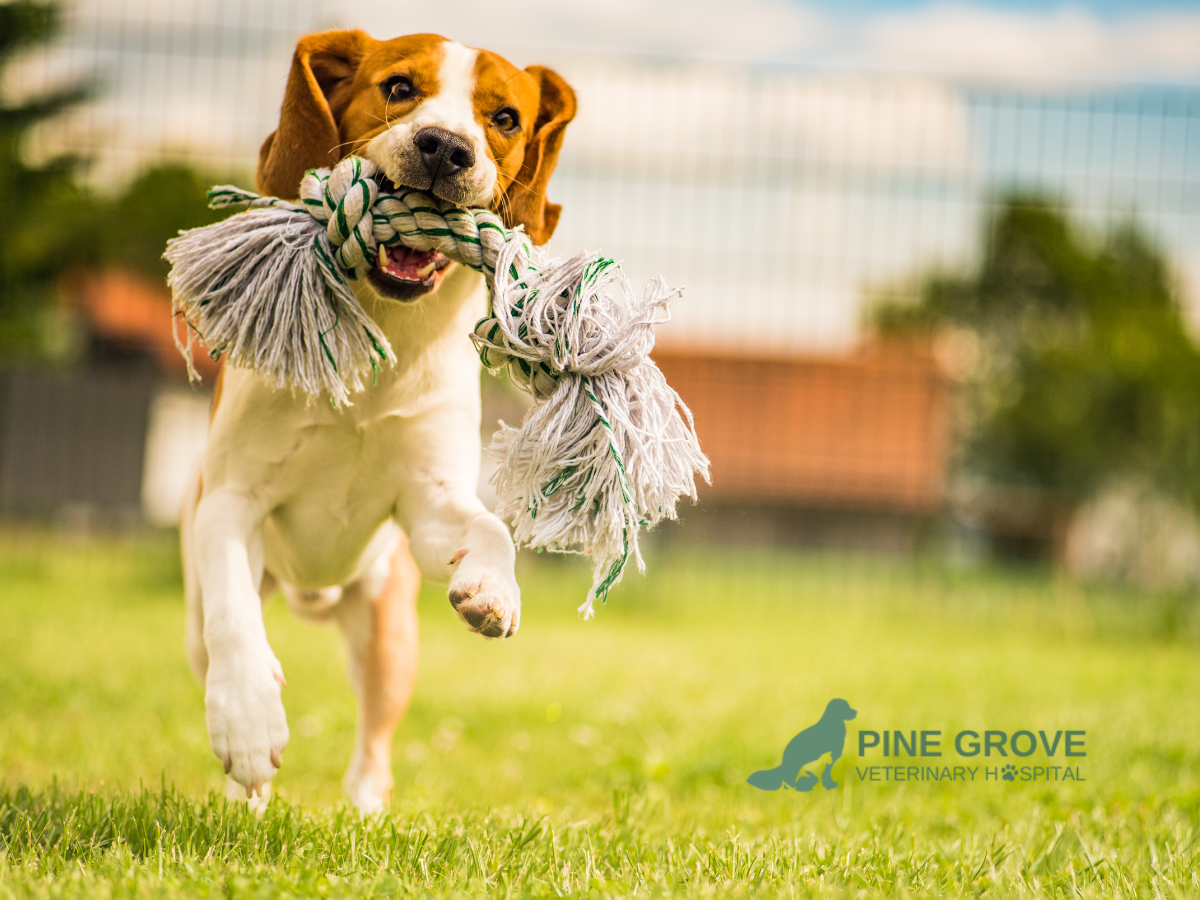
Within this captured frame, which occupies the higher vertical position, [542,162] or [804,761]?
[542,162]

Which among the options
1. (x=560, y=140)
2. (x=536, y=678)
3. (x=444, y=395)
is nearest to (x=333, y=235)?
(x=444, y=395)

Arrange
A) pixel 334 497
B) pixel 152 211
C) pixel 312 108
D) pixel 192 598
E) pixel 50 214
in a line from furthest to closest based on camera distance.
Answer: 1. pixel 152 211
2. pixel 50 214
3. pixel 192 598
4. pixel 334 497
5. pixel 312 108

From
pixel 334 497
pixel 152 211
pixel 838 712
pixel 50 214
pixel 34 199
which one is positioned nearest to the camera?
pixel 334 497

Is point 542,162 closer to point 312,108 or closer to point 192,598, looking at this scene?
point 312,108

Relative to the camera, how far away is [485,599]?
190cm

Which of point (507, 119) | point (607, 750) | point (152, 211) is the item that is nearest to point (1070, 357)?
point (152, 211)

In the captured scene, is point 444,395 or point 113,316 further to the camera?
point 113,316

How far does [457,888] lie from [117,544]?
7.63 meters

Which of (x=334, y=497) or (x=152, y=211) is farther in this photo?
(x=152, y=211)

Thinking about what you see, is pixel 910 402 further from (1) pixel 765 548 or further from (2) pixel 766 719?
(2) pixel 766 719

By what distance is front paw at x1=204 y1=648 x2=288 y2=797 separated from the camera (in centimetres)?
184

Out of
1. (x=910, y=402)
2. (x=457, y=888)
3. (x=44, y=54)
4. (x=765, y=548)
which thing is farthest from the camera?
(x=910, y=402)

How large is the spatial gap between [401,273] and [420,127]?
28 cm

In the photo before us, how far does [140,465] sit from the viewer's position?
28.9 feet
